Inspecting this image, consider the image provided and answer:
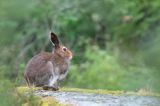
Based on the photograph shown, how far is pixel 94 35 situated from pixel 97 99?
9.56 metres

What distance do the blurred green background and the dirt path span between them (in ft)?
19.8

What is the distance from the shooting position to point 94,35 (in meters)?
16.7

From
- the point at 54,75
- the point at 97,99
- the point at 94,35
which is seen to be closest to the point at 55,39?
the point at 54,75

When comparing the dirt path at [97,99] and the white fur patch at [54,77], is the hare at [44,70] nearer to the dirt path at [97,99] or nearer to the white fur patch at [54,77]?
the white fur patch at [54,77]

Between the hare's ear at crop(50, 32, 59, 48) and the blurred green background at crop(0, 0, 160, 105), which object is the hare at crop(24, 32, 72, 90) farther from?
the blurred green background at crop(0, 0, 160, 105)

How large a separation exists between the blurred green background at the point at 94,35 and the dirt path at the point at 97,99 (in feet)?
19.8

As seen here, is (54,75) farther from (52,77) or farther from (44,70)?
(44,70)

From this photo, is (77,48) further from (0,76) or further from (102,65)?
(0,76)

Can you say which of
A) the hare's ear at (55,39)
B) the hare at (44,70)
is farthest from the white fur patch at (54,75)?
the hare's ear at (55,39)

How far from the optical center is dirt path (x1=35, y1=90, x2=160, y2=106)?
6.91 metres

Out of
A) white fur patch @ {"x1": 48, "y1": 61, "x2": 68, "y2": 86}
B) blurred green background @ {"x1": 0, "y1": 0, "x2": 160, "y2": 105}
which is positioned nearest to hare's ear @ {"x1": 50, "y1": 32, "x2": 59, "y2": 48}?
white fur patch @ {"x1": 48, "y1": 61, "x2": 68, "y2": 86}

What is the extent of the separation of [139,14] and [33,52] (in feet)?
9.23

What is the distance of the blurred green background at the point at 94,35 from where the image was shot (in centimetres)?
1471

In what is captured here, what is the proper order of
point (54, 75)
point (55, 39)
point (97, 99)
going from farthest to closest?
1. point (55, 39)
2. point (54, 75)
3. point (97, 99)
